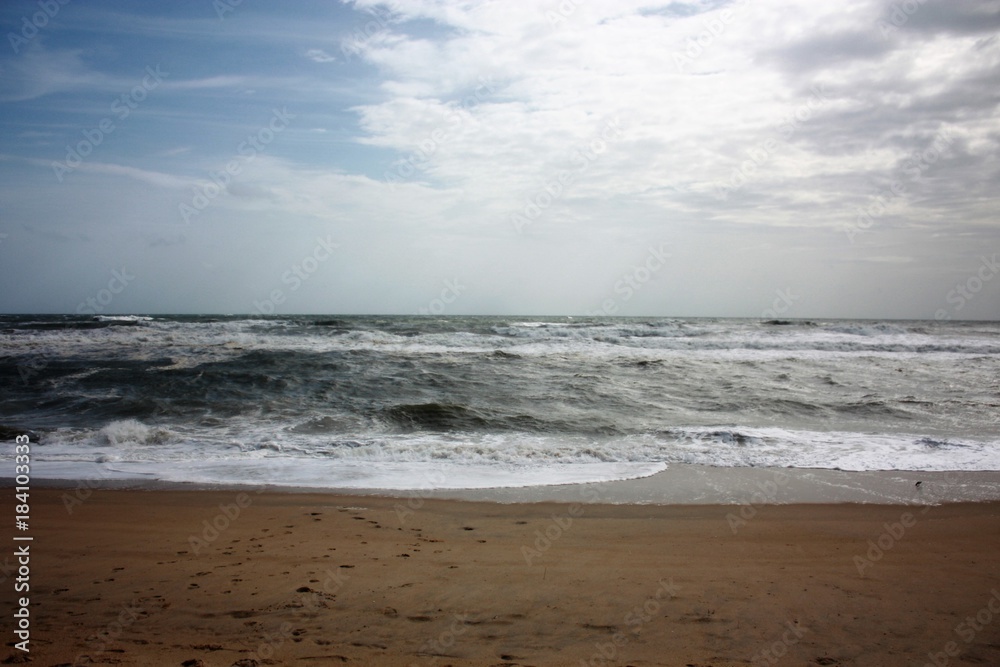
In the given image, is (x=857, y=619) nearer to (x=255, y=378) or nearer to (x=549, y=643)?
(x=549, y=643)

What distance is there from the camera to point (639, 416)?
1198 cm

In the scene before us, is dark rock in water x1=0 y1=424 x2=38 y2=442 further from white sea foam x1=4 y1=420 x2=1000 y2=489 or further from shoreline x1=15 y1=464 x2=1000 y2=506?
shoreline x1=15 y1=464 x2=1000 y2=506

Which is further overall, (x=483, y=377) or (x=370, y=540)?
(x=483, y=377)

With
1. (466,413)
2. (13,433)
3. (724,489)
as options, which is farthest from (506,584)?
(13,433)

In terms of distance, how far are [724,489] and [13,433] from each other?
11614 mm

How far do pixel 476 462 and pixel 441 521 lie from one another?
8.84 feet

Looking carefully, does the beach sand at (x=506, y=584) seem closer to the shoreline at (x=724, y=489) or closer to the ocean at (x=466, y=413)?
the shoreline at (x=724, y=489)

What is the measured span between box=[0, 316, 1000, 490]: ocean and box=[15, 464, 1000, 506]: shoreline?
283mm

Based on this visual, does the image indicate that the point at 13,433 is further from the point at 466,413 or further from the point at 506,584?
the point at 506,584

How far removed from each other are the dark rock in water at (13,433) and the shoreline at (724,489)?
109 inches

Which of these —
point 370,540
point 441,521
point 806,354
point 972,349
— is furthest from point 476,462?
point 972,349

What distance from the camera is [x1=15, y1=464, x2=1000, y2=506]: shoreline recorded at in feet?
22.0

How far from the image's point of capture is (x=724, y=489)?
7.12 m

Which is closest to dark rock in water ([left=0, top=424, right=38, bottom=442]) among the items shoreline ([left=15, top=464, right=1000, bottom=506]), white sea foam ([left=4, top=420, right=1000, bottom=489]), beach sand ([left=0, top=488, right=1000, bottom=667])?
white sea foam ([left=4, top=420, right=1000, bottom=489])
